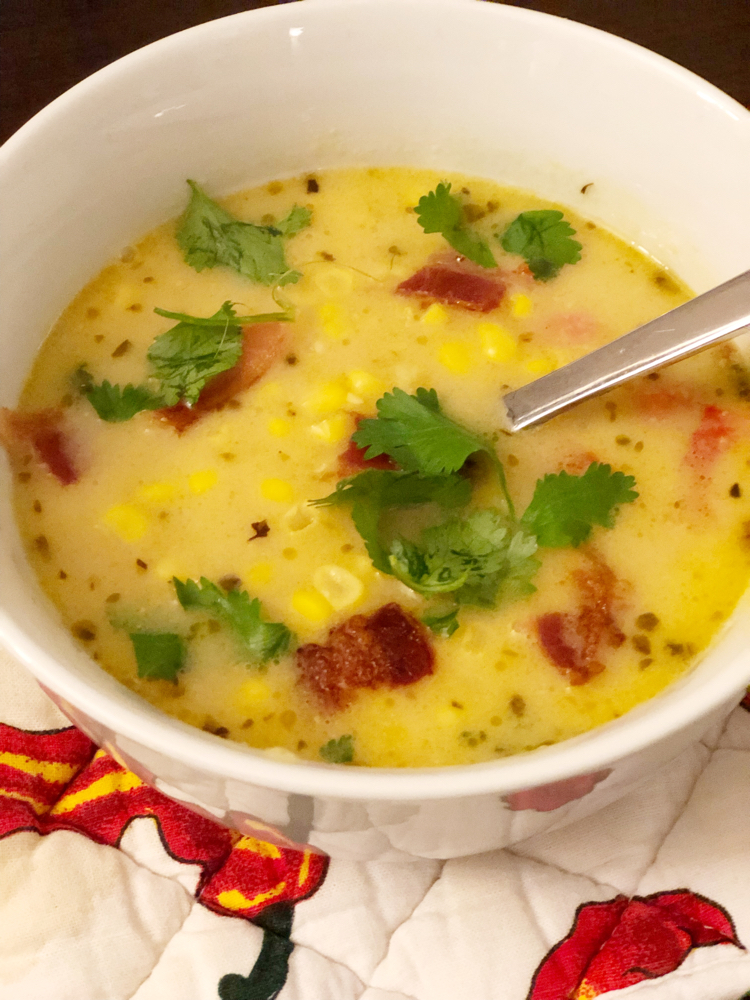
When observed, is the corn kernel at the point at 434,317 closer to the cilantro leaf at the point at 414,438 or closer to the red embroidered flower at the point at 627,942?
the cilantro leaf at the point at 414,438

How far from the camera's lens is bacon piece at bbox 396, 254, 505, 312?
168cm

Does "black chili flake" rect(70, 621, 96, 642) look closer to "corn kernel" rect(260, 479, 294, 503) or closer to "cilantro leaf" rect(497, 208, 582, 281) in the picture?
"corn kernel" rect(260, 479, 294, 503)

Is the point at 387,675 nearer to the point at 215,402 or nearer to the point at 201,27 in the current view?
the point at 215,402

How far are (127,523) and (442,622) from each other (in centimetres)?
48

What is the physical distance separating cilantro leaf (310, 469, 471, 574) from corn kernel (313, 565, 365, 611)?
66mm

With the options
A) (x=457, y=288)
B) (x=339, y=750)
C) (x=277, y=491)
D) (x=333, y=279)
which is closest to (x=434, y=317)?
(x=457, y=288)

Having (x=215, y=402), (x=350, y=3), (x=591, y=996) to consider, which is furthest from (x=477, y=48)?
(x=591, y=996)

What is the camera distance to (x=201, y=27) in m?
1.56

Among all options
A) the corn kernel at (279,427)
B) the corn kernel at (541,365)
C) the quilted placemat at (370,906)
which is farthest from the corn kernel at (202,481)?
the corn kernel at (541,365)

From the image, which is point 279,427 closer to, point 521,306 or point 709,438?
point 521,306

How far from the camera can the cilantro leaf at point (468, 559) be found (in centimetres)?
134

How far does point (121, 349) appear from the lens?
163cm

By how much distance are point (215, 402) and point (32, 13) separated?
1.39 metres

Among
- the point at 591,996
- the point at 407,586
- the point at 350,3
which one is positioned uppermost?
the point at 350,3
